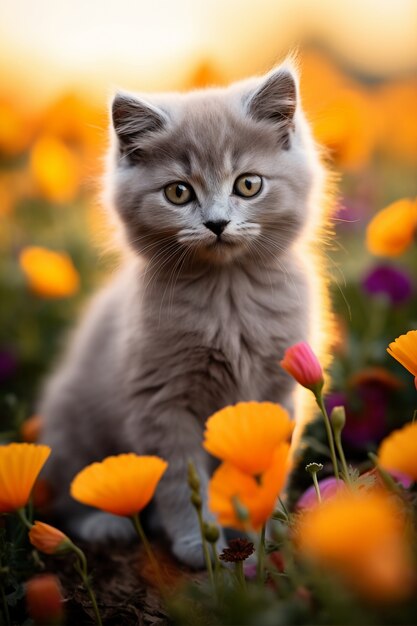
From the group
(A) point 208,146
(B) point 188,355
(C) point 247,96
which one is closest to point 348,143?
(C) point 247,96

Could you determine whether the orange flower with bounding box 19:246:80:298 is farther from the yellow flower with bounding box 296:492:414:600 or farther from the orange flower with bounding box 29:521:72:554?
the yellow flower with bounding box 296:492:414:600

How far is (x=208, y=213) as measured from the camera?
1.27 meters

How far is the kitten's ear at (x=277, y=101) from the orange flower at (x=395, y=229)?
0.31m

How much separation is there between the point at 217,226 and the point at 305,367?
16.7 inches

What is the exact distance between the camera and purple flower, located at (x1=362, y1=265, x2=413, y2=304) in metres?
1.93

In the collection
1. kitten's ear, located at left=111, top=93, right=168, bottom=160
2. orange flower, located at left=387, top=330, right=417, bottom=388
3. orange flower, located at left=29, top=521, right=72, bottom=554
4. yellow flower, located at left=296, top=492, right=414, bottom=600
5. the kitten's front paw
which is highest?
kitten's ear, located at left=111, top=93, right=168, bottom=160

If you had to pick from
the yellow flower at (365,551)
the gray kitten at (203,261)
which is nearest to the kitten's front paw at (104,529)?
the gray kitten at (203,261)

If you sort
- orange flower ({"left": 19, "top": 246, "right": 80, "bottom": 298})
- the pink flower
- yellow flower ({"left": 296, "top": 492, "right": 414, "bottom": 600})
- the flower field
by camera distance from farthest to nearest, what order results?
orange flower ({"left": 19, "top": 246, "right": 80, "bottom": 298}), the pink flower, the flower field, yellow flower ({"left": 296, "top": 492, "right": 414, "bottom": 600})

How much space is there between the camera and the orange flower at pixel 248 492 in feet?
2.50

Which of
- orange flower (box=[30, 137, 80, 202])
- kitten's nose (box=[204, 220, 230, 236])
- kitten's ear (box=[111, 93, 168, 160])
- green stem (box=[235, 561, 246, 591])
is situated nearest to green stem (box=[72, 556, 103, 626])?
green stem (box=[235, 561, 246, 591])

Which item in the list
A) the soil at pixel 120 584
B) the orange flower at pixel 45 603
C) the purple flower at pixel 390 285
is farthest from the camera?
the purple flower at pixel 390 285

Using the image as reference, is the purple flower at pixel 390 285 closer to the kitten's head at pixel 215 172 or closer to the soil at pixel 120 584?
the kitten's head at pixel 215 172

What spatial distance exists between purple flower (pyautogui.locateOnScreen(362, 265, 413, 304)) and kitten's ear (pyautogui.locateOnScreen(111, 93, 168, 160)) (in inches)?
33.7

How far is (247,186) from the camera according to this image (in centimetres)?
135
